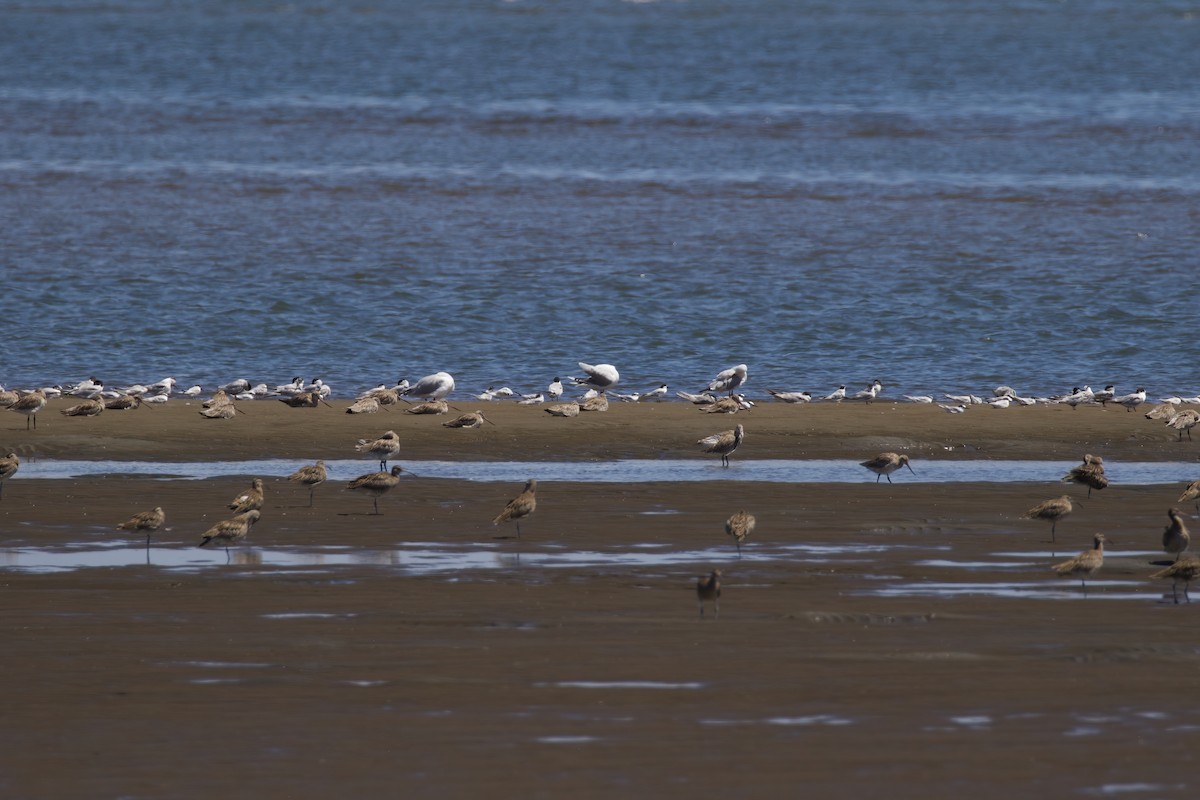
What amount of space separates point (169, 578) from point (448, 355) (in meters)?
18.2

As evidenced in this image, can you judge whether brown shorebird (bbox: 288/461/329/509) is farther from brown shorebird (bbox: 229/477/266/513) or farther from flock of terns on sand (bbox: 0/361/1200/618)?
brown shorebird (bbox: 229/477/266/513)

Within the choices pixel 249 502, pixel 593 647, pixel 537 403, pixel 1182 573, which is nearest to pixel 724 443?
pixel 537 403

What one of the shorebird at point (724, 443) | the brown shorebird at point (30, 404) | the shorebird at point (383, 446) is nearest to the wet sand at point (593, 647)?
the shorebird at point (383, 446)

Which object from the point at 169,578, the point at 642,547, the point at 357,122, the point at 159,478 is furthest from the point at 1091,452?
the point at 357,122

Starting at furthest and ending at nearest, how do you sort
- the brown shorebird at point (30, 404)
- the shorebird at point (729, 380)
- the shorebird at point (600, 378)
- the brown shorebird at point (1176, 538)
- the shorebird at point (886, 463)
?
the shorebird at point (600, 378)
the shorebird at point (729, 380)
the brown shorebird at point (30, 404)
the shorebird at point (886, 463)
the brown shorebird at point (1176, 538)

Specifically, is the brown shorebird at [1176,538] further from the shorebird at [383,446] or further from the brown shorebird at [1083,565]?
the shorebird at [383,446]

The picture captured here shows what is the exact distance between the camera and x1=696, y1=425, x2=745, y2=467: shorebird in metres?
22.5

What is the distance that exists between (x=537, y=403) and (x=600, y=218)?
20.4 metres

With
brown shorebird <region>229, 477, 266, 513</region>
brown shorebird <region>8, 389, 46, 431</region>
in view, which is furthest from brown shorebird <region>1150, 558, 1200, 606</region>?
brown shorebird <region>8, 389, 46, 431</region>

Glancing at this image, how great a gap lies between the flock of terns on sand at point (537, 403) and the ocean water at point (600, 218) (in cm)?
234

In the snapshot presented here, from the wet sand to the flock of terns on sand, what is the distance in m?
0.26

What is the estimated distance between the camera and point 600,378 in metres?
29.4

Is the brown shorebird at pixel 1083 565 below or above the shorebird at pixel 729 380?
below

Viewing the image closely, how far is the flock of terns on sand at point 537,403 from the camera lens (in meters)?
16.5
